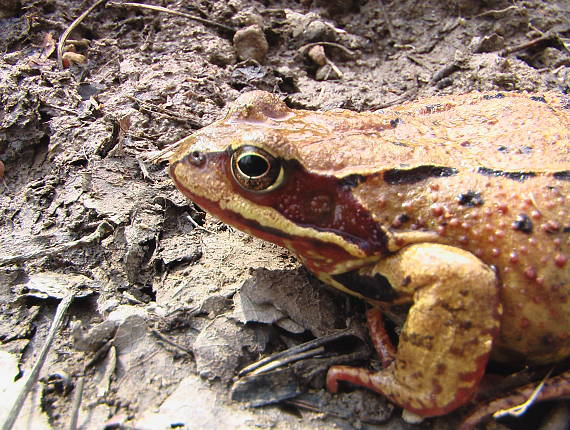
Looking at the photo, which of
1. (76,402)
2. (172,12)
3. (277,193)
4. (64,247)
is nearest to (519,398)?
(277,193)

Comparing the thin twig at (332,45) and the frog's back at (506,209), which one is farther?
the thin twig at (332,45)

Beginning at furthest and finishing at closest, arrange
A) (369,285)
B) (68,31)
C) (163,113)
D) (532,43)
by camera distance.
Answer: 1. (532,43)
2. (68,31)
3. (163,113)
4. (369,285)

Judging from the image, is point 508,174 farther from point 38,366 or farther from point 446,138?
point 38,366

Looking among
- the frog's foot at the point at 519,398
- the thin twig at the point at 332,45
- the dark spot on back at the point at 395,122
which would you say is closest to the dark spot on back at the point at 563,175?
the dark spot on back at the point at 395,122

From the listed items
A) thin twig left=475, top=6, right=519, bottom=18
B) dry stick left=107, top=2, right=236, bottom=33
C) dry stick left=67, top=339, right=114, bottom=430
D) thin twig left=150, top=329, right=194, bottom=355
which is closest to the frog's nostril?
thin twig left=150, top=329, right=194, bottom=355

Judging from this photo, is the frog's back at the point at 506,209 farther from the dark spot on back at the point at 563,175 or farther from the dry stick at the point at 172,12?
the dry stick at the point at 172,12

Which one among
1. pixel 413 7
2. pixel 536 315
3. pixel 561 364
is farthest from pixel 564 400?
pixel 413 7

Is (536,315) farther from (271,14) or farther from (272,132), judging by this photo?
(271,14)
